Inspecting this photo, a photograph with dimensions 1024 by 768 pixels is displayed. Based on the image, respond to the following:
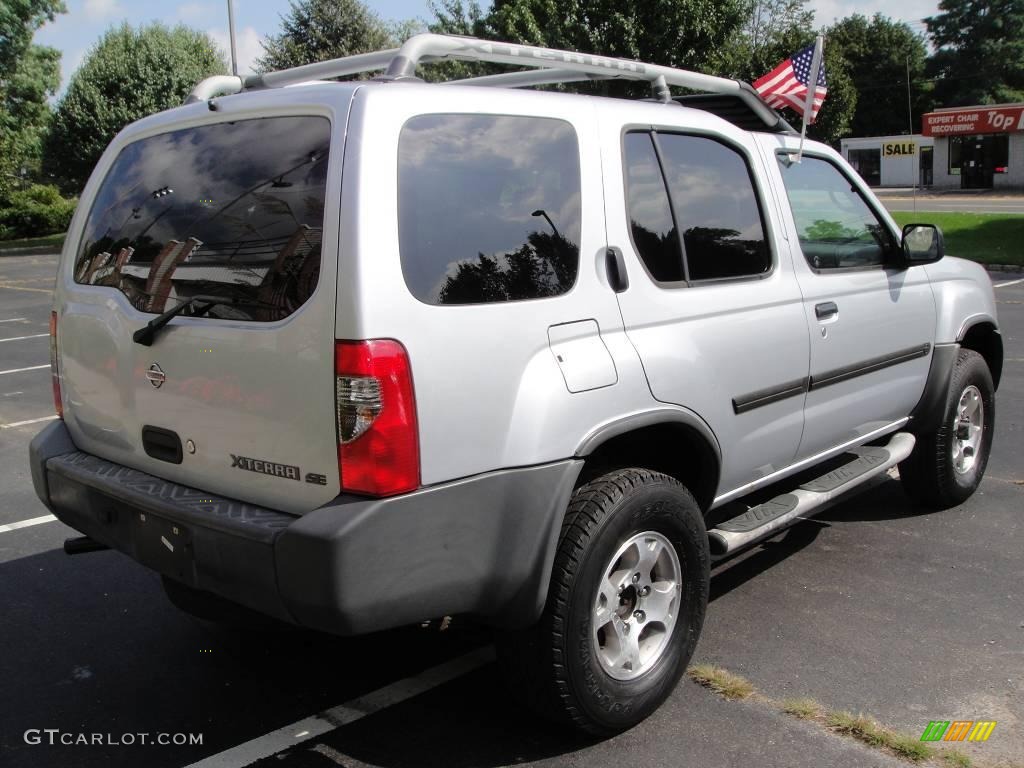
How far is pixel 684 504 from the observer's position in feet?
10.6

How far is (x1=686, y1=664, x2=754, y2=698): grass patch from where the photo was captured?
134 inches

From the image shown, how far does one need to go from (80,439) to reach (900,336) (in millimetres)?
3508

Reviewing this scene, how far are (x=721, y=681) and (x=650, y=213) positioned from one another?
1.66 m

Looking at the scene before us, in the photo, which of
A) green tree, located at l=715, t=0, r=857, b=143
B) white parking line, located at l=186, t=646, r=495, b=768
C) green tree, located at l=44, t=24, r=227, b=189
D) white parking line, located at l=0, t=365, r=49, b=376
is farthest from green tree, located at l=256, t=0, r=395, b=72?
→ white parking line, located at l=186, t=646, r=495, b=768

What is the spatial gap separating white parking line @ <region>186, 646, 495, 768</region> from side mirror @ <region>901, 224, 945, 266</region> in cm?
262

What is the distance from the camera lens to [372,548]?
98.5 inches

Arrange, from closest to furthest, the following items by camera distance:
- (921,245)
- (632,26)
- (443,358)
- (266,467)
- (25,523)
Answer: (443,358), (266,467), (921,245), (25,523), (632,26)

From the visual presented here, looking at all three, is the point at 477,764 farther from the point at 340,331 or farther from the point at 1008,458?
the point at 1008,458

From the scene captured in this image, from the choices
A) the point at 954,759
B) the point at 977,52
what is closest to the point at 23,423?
the point at 954,759

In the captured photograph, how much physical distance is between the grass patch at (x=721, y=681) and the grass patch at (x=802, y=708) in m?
0.13

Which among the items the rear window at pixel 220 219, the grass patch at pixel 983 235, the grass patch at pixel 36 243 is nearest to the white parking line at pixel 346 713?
the rear window at pixel 220 219

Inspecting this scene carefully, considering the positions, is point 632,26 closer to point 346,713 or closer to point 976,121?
point 346,713

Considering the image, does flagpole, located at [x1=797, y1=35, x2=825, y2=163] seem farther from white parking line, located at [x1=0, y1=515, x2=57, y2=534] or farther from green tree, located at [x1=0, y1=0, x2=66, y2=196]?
green tree, located at [x1=0, y1=0, x2=66, y2=196]

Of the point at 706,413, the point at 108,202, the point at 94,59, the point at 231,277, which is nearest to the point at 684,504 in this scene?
the point at 706,413
